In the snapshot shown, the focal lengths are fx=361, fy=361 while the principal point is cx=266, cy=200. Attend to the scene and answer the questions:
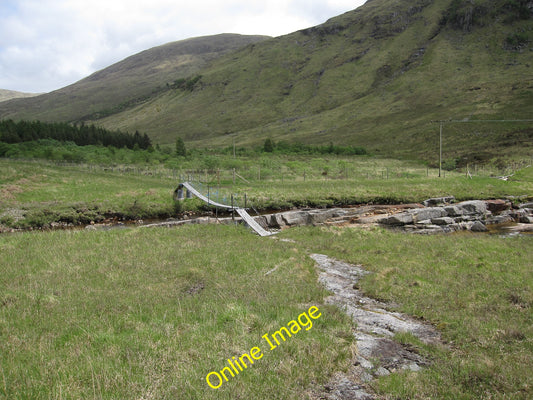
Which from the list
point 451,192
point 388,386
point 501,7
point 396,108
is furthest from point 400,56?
point 388,386

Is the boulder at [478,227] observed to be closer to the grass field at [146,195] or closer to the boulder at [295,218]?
the grass field at [146,195]

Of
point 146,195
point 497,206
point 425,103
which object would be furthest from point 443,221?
point 425,103

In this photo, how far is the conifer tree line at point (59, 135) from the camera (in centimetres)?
9300

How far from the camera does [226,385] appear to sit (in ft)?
17.9

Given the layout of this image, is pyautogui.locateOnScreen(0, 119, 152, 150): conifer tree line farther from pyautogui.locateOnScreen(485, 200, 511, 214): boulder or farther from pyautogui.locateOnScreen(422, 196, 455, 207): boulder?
pyautogui.locateOnScreen(485, 200, 511, 214): boulder

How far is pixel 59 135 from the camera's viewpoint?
106500 millimetres

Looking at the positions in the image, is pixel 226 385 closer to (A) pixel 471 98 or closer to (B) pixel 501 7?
(A) pixel 471 98

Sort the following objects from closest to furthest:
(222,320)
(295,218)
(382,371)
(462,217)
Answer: (382,371) < (222,320) < (295,218) < (462,217)

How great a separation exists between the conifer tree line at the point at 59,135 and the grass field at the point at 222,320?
94979mm

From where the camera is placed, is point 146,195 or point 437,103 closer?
point 146,195

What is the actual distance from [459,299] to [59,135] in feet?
390

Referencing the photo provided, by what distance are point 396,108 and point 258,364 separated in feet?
528

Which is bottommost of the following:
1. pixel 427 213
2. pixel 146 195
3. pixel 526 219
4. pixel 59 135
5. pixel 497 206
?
pixel 526 219

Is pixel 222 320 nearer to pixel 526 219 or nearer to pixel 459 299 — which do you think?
pixel 459 299
